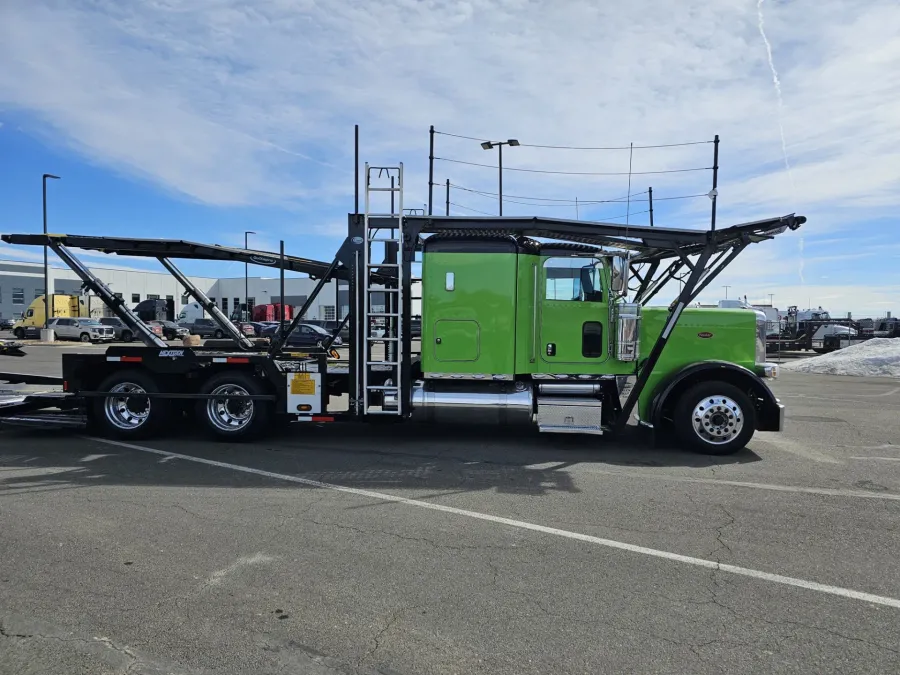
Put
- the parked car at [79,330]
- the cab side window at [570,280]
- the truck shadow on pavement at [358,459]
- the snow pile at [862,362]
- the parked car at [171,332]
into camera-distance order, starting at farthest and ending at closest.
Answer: the parked car at [79,330] → the snow pile at [862,362] → the parked car at [171,332] → the cab side window at [570,280] → the truck shadow on pavement at [358,459]

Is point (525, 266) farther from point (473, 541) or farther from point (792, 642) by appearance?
point (792, 642)

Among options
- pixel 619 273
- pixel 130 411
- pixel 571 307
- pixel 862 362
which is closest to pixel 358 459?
pixel 571 307

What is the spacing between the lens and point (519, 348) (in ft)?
26.3

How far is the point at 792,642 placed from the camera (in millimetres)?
3260

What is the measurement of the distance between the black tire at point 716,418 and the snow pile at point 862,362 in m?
17.6

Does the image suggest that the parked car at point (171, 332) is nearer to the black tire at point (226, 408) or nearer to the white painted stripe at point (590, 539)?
the black tire at point (226, 408)

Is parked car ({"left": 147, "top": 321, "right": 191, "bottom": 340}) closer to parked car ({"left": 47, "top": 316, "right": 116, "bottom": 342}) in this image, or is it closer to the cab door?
the cab door

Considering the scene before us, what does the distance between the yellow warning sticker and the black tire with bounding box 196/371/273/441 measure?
452mm

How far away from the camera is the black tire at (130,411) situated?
8.42 metres

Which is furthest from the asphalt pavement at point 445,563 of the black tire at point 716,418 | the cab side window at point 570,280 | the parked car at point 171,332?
the parked car at point 171,332

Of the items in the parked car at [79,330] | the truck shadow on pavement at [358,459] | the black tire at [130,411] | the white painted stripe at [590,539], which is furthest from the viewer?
the parked car at [79,330]

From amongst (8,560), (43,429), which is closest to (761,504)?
(8,560)

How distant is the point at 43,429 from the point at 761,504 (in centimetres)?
954

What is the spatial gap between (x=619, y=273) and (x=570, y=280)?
0.63 metres
